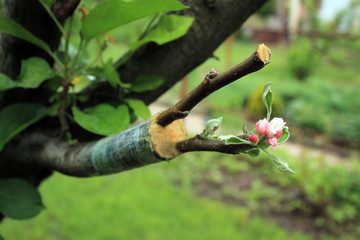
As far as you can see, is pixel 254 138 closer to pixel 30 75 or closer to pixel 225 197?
pixel 30 75

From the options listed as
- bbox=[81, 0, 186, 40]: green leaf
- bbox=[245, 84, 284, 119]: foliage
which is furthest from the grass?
bbox=[245, 84, 284, 119]: foliage

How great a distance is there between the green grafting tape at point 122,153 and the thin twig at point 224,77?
11 cm

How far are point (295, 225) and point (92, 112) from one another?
3.32m

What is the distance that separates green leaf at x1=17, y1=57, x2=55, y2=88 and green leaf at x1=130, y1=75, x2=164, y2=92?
0.71 feet

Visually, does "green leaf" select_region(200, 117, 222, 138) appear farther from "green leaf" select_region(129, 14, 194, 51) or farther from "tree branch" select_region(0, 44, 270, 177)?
"green leaf" select_region(129, 14, 194, 51)

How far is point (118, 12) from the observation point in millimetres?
729

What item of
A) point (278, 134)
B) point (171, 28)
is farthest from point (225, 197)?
point (278, 134)

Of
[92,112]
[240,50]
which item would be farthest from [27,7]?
[240,50]

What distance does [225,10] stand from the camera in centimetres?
95

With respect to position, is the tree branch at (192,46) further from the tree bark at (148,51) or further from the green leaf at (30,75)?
the green leaf at (30,75)

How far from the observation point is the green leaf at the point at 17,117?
35.9 inches

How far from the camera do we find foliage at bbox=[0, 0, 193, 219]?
2.48 ft

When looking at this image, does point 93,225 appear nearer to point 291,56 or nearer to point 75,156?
point 75,156

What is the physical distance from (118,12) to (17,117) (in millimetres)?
433
